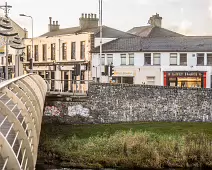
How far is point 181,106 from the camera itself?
135 ft

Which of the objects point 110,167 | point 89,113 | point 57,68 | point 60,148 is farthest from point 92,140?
point 57,68

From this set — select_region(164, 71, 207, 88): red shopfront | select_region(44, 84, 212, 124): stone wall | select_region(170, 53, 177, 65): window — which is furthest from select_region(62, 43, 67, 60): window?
select_region(44, 84, 212, 124): stone wall

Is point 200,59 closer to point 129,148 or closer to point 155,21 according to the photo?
point 155,21

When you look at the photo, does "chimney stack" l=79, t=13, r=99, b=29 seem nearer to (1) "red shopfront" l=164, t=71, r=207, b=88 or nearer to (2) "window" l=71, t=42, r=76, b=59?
(2) "window" l=71, t=42, r=76, b=59

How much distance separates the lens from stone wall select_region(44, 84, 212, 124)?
41.0 metres

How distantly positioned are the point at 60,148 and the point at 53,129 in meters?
6.19

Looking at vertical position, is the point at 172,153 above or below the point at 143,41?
below

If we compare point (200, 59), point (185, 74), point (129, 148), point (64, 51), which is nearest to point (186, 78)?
point (185, 74)

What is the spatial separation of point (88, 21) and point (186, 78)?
15961 millimetres

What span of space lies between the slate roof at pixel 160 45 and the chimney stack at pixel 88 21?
21.5 ft

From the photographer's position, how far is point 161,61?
5438 cm

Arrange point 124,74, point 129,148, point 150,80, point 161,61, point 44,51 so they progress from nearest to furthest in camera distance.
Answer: point 129,148 < point 161,61 < point 150,80 < point 124,74 < point 44,51

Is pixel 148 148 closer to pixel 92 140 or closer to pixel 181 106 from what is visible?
pixel 92 140

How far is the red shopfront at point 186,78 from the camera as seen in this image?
53091 mm
